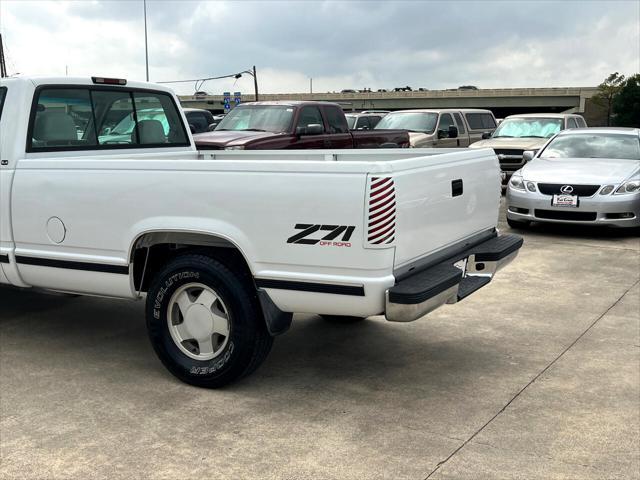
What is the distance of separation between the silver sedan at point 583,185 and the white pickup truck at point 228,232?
17.0 feet

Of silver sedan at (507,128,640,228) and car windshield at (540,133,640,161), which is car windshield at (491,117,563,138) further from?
silver sedan at (507,128,640,228)

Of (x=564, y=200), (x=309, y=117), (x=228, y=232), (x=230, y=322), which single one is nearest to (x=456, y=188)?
(x=228, y=232)

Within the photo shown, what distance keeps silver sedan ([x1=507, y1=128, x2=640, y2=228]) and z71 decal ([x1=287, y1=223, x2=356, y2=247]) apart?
6.94 meters

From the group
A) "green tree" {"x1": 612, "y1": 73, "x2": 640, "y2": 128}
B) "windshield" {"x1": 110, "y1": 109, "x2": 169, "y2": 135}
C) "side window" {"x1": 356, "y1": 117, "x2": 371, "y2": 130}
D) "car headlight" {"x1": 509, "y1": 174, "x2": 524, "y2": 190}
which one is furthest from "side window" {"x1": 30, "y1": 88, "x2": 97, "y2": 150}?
"green tree" {"x1": 612, "y1": 73, "x2": 640, "y2": 128}

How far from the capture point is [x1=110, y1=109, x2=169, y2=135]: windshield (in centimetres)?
584

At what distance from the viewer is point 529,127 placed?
1691cm

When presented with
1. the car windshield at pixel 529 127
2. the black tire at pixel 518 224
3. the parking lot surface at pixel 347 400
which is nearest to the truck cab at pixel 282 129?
the car windshield at pixel 529 127

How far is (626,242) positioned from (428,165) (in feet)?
21.8

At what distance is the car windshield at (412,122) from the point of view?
1781cm

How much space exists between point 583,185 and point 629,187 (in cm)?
64

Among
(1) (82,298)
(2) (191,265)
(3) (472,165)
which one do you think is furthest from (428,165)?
(1) (82,298)

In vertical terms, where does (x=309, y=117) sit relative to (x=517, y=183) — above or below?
above

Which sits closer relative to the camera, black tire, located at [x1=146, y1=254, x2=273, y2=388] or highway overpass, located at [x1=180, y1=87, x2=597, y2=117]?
black tire, located at [x1=146, y1=254, x2=273, y2=388]

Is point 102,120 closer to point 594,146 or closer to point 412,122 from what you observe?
point 594,146
